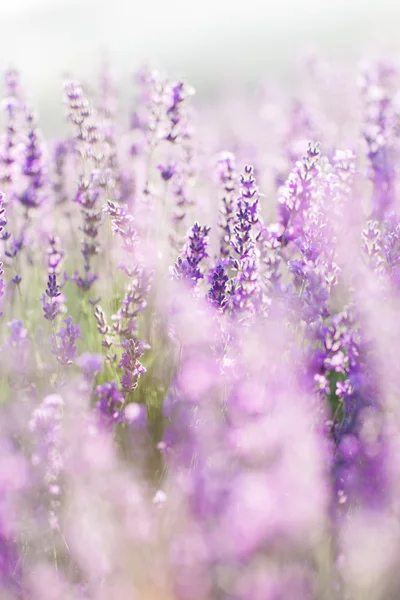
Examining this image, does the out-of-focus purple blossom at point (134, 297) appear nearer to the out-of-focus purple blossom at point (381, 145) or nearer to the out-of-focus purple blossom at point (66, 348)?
the out-of-focus purple blossom at point (66, 348)

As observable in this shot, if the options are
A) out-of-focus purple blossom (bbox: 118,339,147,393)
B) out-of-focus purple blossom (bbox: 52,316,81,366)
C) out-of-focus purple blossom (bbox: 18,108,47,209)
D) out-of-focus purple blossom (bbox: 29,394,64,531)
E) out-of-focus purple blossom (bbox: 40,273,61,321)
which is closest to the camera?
out-of-focus purple blossom (bbox: 29,394,64,531)

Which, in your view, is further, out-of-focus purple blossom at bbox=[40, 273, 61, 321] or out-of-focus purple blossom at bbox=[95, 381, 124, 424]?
out-of-focus purple blossom at bbox=[40, 273, 61, 321]

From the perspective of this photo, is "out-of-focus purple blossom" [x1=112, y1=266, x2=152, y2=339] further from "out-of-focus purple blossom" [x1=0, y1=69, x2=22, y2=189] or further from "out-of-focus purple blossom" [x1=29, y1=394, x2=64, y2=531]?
"out-of-focus purple blossom" [x1=0, y1=69, x2=22, y2=189]

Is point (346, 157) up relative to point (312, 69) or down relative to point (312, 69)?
down

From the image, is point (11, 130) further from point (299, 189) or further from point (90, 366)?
point (299, 189)

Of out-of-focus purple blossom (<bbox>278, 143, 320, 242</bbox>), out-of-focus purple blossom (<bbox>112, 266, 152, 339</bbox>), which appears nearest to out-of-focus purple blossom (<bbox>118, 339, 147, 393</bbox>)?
out-of-focus purple blossom (<bbox>112, 266, 152, 339</bbox>)

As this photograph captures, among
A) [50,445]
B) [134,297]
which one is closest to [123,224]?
[134,297]

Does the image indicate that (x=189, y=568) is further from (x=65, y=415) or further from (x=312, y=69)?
(x=312, y=69)

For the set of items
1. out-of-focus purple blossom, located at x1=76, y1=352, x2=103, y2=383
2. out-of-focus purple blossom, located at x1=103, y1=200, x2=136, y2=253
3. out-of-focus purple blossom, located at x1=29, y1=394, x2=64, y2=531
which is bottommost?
out-of-focus purple blossom, located at x1=29, y1=394, x2=64, y2=531

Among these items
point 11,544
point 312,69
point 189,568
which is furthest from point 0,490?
point 312,69
